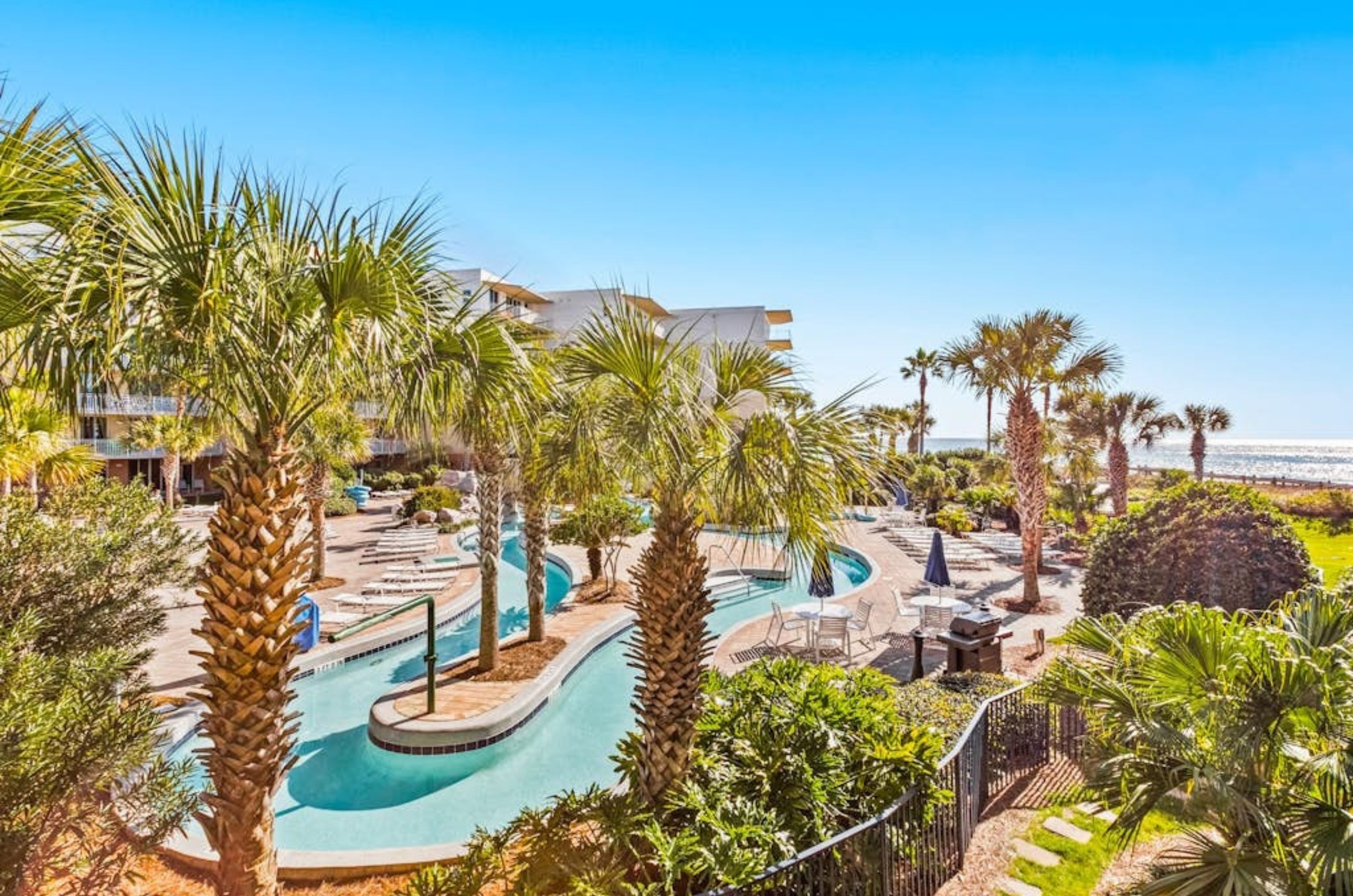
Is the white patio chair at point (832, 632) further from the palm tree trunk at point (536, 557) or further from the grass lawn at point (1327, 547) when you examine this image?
the grass lawn at point (1327, 547)

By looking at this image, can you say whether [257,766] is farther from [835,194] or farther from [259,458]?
[835,194]

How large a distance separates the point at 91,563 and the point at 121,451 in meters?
34.4

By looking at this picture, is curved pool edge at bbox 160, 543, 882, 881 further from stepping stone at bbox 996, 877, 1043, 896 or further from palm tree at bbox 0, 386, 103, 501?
palm tree at bbox 0, 386, 103, 501

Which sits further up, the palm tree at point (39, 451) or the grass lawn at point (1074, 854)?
the palm tree at point (39, 451)

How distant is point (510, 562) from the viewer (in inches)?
930

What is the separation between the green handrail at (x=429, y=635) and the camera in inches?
340

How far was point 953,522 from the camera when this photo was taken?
26984 mm

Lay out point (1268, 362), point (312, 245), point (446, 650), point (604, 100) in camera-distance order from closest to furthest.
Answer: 1. point (312, 245)
2. point (446, 650)
3. point (604, 100)
4. point (1268, 362)

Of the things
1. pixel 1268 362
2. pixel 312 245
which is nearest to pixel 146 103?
pixel 312 245

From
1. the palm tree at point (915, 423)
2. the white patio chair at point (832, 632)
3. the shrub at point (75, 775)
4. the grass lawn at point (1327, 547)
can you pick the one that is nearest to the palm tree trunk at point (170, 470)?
the shrub at point (75, 775)

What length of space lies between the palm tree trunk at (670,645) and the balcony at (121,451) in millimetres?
29905

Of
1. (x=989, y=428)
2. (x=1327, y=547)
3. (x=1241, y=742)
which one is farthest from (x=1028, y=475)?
(x=989, y=428)

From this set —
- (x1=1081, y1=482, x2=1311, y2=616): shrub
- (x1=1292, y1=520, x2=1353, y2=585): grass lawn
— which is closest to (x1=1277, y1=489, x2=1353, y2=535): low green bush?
(x1=1292, y1=520, x2=1353, y2=585): grass lawn

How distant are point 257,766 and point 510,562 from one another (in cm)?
2002
